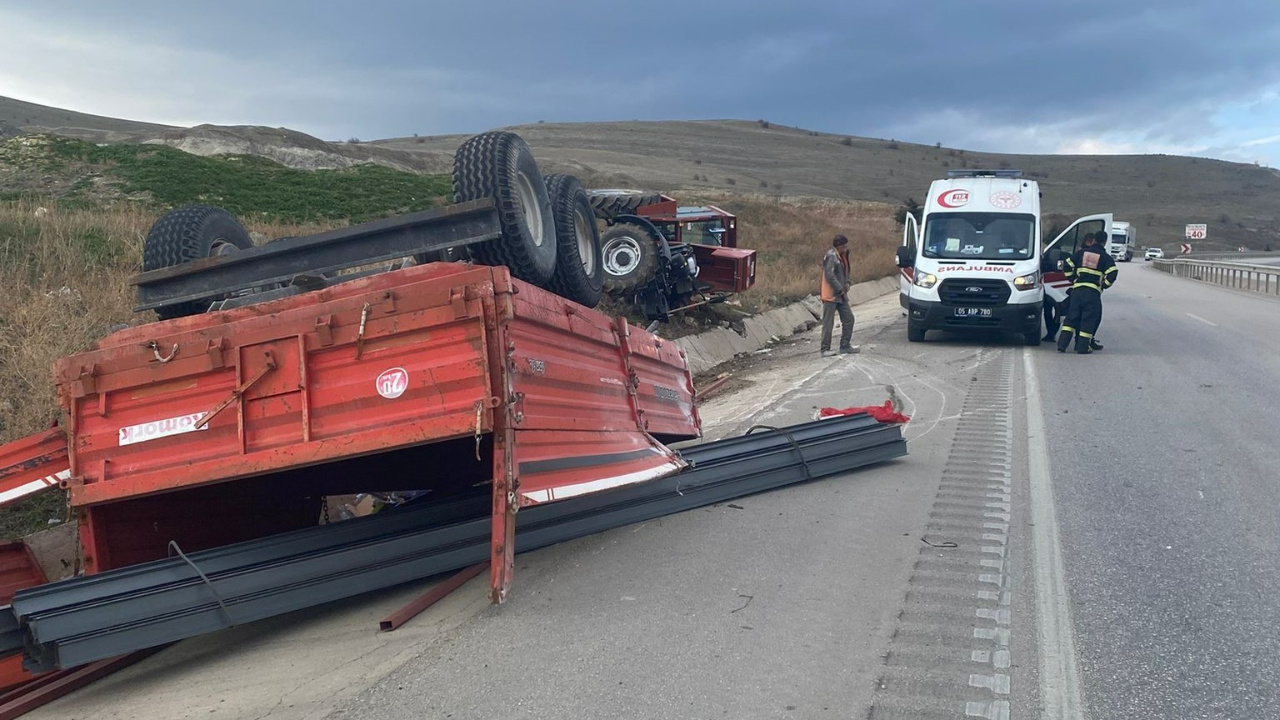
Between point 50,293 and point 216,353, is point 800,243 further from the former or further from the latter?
point 216,353

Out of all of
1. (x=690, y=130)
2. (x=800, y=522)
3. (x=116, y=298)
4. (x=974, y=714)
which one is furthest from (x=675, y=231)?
(x=690, y=130)

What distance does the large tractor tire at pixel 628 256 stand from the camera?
566 inches

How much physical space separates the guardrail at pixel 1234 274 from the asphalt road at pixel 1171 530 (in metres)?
17.9

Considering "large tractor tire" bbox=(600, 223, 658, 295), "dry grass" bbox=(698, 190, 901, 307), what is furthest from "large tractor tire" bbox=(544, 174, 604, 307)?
"dry grass" bbox=(698, 190, 901, 307)

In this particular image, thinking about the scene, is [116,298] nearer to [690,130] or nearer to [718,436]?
[718,436]

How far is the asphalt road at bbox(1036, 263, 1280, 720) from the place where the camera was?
388 centimetres

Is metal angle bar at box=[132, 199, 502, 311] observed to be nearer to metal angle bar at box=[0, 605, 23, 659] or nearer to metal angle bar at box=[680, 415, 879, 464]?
metal angle bar at box=[0, 605, 23, 659]

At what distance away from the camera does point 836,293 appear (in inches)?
577

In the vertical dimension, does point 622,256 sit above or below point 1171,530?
above

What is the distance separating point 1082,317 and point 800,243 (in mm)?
23209

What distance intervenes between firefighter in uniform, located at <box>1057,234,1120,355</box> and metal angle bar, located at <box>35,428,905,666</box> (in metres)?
9.37

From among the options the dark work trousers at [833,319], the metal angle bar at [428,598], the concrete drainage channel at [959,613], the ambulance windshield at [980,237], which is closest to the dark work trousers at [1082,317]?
the ambulance windshield at [980,237]

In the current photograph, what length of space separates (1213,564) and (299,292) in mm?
5052

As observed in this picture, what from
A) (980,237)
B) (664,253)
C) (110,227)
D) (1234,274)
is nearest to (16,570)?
(110,227)
